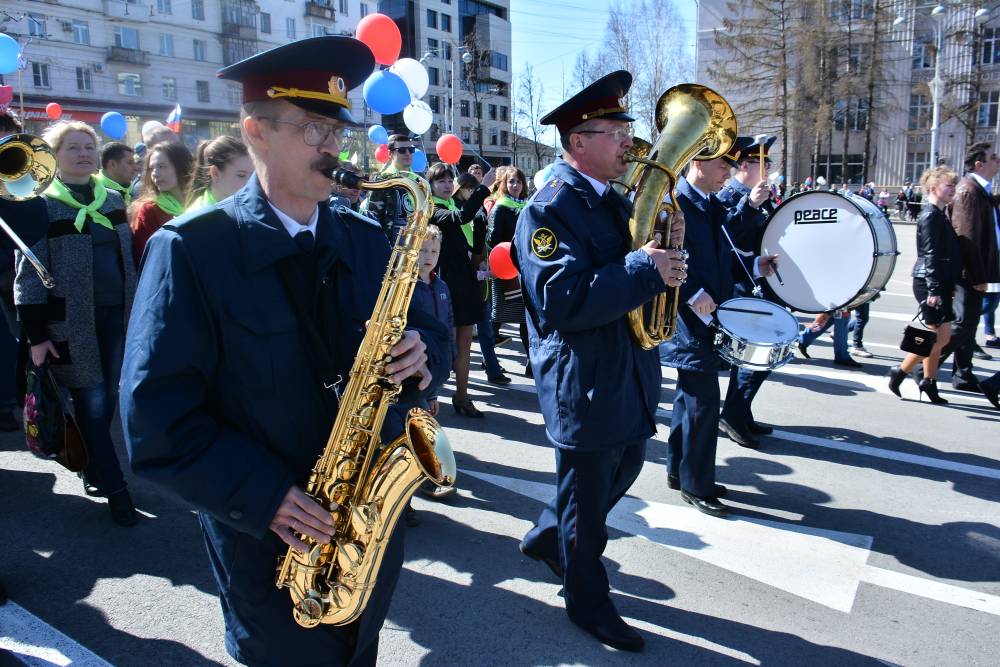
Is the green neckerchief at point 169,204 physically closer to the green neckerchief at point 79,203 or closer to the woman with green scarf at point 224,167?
the green neckerchief at point 79,203

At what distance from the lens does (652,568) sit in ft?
12.1

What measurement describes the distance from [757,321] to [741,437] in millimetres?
1459

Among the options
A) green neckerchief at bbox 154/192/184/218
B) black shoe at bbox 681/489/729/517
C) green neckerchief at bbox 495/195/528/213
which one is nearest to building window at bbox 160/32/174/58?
green neckerchief at bbox 495/195/528/213

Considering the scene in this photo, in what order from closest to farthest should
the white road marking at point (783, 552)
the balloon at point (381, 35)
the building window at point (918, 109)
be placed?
1. the white road marking at point (783, 552)
2. the balloon at point (381, 35)
3. the building window at point (918, 109)

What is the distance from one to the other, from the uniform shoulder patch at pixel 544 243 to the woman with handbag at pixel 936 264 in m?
4.79

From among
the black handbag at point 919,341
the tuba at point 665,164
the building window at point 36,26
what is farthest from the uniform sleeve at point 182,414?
the building window at point 36,26

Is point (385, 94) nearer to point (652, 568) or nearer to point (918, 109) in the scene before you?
point (652, 568)

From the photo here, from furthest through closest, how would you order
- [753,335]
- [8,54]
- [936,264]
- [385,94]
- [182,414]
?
[8,54] → [385,94] → [936,264] → [753,335] → [182,414]

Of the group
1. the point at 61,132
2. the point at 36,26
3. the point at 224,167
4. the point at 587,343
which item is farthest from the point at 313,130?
the point at 36,26

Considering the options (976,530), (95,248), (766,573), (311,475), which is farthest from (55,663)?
(976,530)

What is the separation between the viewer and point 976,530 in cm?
408

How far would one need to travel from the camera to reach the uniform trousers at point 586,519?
2984 mm

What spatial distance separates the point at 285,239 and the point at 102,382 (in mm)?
2940

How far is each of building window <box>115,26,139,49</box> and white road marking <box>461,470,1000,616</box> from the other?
47.2 m
